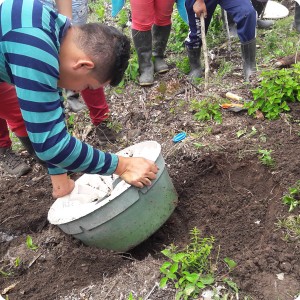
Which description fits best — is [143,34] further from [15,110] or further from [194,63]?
[15,110]

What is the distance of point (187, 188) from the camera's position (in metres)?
2.78

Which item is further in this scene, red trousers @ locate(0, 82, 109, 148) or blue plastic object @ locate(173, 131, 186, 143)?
blue plastic object @ locate(173, 131, 186, 143)

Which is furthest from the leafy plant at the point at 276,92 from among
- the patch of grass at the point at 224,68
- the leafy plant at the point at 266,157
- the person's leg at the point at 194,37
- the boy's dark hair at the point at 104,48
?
the boy's dark hair at the point at 104,48

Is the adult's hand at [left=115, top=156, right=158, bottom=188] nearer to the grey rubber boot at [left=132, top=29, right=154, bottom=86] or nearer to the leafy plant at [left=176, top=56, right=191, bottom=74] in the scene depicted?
the grey rubber boot at [left=132, top=29, right=154, bottom=86]

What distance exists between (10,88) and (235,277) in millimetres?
1816

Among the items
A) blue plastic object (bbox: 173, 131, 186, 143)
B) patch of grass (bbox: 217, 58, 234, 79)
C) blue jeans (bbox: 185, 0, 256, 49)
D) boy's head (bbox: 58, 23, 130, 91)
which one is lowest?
blue plastic object (bbox: 173, 131, 186, 143)

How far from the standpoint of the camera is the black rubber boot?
3.30 meters

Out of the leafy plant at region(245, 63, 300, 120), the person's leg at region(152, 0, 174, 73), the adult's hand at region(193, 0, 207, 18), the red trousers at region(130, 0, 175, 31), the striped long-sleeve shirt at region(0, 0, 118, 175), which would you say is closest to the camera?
the striped long-sleeve shirt at region(0, 0, 118, 175)

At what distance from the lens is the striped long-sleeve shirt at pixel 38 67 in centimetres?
170

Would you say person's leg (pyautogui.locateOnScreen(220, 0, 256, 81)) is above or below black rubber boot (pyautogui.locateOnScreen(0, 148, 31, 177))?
above

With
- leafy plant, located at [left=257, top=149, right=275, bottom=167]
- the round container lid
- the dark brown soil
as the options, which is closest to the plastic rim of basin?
the round container lid

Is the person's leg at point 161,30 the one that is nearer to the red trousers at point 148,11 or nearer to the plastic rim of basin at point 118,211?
the red trousers at point 148,11

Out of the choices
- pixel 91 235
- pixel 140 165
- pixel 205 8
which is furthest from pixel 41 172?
pixel 205 8

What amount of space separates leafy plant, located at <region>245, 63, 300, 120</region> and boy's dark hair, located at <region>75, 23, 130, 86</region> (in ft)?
4.87
